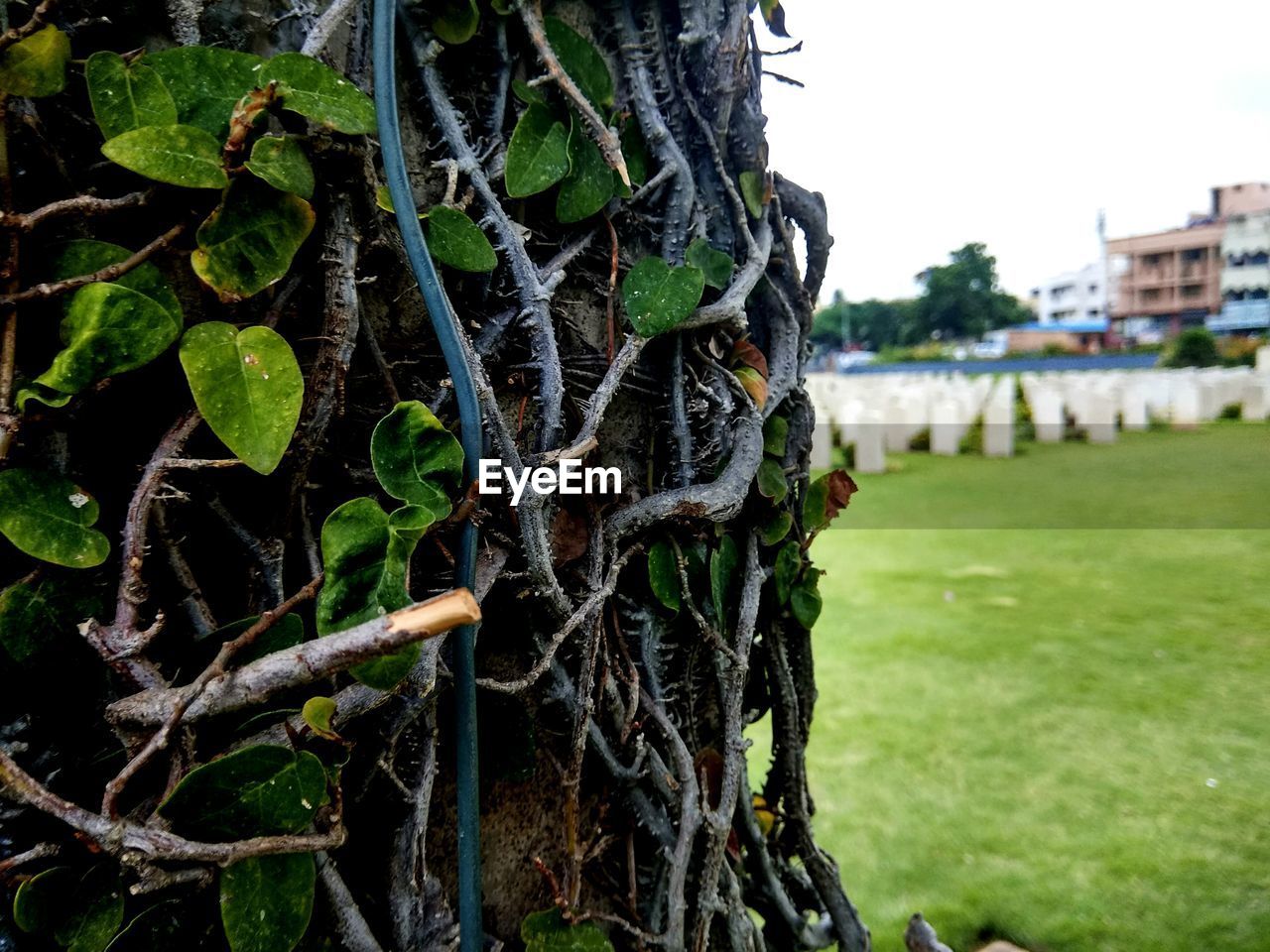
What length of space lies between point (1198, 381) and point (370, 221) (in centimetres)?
943

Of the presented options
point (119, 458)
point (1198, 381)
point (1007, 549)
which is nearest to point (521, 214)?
point (119, 458)

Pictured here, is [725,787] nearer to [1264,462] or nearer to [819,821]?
[819,821]

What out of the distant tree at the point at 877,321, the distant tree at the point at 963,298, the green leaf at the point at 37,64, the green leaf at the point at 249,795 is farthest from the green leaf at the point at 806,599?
the distant tree at the point at 877,321

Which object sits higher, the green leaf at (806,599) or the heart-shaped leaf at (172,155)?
the heart-shaped leaf at (172,155)

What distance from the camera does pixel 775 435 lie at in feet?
2.92

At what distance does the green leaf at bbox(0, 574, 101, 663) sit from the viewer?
50 centimetres

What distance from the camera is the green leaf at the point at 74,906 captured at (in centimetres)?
47

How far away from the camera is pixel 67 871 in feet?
1.59

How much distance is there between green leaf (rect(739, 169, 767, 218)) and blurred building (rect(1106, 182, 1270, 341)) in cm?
3026

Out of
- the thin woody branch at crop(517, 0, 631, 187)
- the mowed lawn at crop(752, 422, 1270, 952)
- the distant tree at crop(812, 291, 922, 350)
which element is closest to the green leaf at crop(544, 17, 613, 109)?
the thin woody branch at crop(517, 0, 631, 187)

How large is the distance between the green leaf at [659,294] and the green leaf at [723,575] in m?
0.24

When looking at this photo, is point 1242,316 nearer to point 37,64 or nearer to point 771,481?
point 771,481

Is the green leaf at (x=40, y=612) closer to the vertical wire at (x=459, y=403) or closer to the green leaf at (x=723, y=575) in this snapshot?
the vertical wire at (x=459, y=403)

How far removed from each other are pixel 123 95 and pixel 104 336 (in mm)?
164
